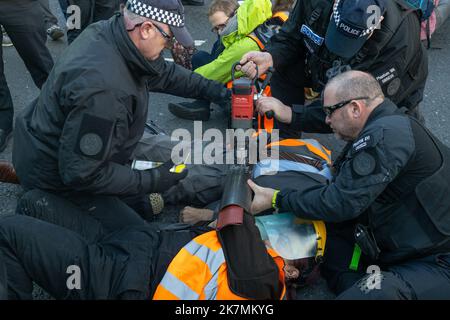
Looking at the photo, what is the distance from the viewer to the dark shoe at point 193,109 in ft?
14.7

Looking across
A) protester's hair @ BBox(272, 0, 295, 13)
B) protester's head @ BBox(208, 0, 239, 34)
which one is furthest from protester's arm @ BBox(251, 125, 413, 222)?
protester's head @ BBox(208, 0, 239, 34)

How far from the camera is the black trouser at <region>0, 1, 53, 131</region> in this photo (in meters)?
3.72

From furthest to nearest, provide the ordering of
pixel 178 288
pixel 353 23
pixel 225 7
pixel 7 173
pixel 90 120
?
1. pixel 225 7
2. pixel 7 173
3. pixel 353 23
4. pixel 90 120
5. pixel 178 288

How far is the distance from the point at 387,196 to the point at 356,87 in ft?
1.98

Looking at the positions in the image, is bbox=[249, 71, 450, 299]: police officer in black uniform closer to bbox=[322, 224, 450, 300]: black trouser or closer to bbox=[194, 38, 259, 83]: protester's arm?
bbox=[322, 224, 450, 300]: black trouser

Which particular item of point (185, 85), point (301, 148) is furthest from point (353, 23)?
point (185, 85)

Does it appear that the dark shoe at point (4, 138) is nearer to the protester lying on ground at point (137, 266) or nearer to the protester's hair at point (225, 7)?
the protester lying on ground at point (137, 266)

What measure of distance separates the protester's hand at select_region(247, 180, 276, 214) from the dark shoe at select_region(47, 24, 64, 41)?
12.9 ft

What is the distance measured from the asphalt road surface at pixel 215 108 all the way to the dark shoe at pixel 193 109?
0.25ft

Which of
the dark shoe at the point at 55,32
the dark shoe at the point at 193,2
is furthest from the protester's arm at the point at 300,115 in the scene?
the dark shoe at the point at 193,2

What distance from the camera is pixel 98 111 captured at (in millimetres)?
2393

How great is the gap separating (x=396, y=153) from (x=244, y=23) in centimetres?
213

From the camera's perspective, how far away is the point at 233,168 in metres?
3.06

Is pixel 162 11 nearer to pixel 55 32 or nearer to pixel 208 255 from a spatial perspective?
pixel 208 255
